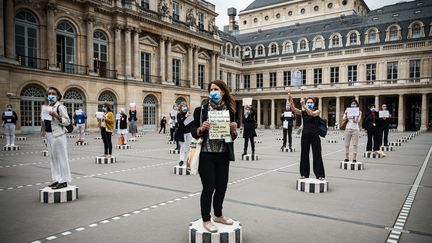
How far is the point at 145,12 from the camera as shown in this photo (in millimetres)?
36219

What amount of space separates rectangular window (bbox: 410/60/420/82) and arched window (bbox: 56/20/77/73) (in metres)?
42.7

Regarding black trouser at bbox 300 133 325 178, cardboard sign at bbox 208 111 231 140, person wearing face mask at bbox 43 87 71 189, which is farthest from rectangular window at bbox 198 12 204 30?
cardboard sign at bbox 208 111 231 140

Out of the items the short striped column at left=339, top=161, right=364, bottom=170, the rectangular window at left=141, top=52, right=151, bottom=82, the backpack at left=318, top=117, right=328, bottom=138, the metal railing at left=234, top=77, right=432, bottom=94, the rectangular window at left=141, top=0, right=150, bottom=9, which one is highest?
the rectangular window at left=141, top=0, right=150, bottom=9

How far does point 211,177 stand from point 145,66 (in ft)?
117

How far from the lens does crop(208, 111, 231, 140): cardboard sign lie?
4102mm

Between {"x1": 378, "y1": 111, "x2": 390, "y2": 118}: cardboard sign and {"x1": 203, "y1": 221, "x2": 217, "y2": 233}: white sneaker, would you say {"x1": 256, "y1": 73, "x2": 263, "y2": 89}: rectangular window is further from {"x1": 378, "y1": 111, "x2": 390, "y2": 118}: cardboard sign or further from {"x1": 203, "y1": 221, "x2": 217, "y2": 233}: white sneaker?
{"x1": 203, "y1": 221, "x2": 217, "y2": 233}: white sneaker

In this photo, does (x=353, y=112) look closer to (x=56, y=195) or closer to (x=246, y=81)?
(x=56, y=195)

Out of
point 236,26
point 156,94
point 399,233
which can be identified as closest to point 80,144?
point 399,233

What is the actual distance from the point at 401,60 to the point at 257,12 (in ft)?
128

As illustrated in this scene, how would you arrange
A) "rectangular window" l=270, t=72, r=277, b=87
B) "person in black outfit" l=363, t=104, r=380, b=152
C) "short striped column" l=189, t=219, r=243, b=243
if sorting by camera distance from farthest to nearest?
"rectangular window" l=270, t=72, r=277, b=87 → "person in black outfit" l=363, t=104, r=380, b=152 → "short striped column" l=189, t=219, r=243, b=243

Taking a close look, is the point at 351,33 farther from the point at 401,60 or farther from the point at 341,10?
the point at 341,10

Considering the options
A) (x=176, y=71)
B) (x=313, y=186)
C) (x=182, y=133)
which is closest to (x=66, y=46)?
(x=176, y=71)

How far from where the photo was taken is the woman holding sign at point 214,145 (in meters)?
4.08

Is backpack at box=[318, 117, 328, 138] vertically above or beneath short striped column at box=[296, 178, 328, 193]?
above
